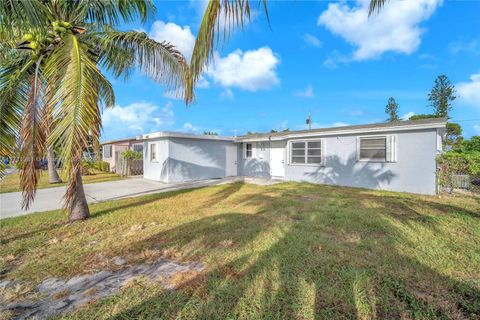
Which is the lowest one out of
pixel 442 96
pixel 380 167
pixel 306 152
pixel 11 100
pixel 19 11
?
pixel 380 167

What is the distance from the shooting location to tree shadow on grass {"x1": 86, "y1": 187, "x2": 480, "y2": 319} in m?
2.56

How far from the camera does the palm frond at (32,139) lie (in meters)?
3.97

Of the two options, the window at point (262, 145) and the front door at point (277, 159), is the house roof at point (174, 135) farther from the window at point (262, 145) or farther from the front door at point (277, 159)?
the front door at point (277, 159)

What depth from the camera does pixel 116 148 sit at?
795 inches

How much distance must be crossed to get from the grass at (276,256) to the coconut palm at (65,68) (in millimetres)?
1162

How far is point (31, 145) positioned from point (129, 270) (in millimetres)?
2813

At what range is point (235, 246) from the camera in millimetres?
4309

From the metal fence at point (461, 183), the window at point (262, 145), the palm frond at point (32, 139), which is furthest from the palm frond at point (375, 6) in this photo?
the window at point (262, 145)

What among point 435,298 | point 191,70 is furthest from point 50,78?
point 435,298

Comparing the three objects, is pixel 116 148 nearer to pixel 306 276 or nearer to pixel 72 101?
pixel 72 101

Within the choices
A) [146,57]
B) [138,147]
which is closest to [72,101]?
[146,57]

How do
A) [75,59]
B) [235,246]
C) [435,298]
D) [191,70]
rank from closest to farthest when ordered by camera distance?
1. [191,70]
2. [435,298]
3. [75,59]
4. [235,246]

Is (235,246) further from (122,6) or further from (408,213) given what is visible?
(122,6)

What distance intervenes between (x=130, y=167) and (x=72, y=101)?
14764 mm
